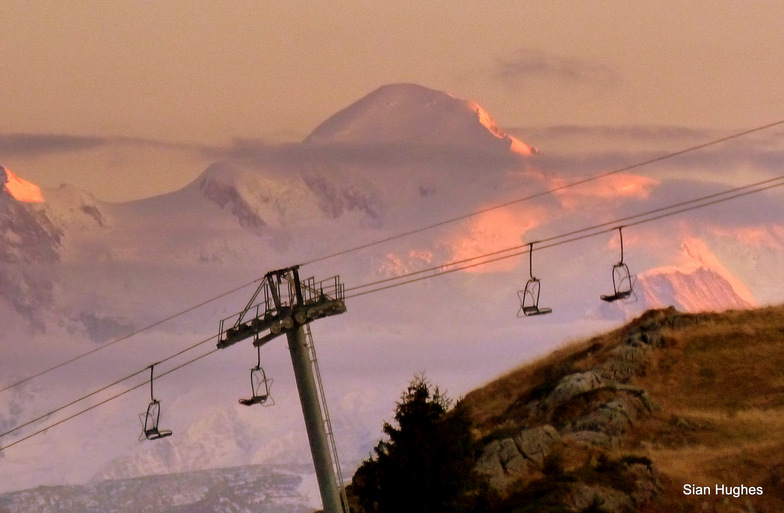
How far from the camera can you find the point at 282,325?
76.6 metres

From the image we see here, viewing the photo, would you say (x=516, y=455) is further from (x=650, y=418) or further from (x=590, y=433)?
(x=650, y=418)

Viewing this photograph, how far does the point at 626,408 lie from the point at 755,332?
2047 centimetres

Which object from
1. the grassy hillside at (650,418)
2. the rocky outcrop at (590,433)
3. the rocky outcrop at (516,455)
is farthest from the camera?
the rocky outcrop at (516,455)

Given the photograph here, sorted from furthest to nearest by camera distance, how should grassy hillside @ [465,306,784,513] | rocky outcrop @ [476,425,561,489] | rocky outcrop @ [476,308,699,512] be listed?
rocky outcrop @ [476,425,561,489]
grassy hillside @ [465,306,784,513]
rocky outcrop @ [476,308,699,512]

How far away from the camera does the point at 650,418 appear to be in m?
99.8

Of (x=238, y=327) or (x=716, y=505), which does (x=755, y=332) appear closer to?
(x=716, y=505)

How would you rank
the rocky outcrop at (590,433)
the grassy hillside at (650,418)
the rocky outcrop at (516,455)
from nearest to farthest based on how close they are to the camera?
the rocky outcrop at (590,433)
the grassy hillside at (650,418)
the rocky outcrop at (516,455)

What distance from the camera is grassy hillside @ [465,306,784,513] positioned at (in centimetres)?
8319

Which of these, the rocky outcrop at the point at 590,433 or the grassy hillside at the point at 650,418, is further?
the grassy hillside at the point at 650,418

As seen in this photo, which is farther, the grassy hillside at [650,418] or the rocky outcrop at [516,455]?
the rocky outcrop at [516,455]

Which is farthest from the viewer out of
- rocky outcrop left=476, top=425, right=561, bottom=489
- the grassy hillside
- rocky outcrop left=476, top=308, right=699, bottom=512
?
rocky outcrop left=476, top=425, right=561, bottom=489

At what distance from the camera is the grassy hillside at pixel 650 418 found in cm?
8319

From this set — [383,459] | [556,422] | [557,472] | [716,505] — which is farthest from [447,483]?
[556,422]

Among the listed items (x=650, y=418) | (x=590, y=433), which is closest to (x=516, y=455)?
(x=590, y=433)
